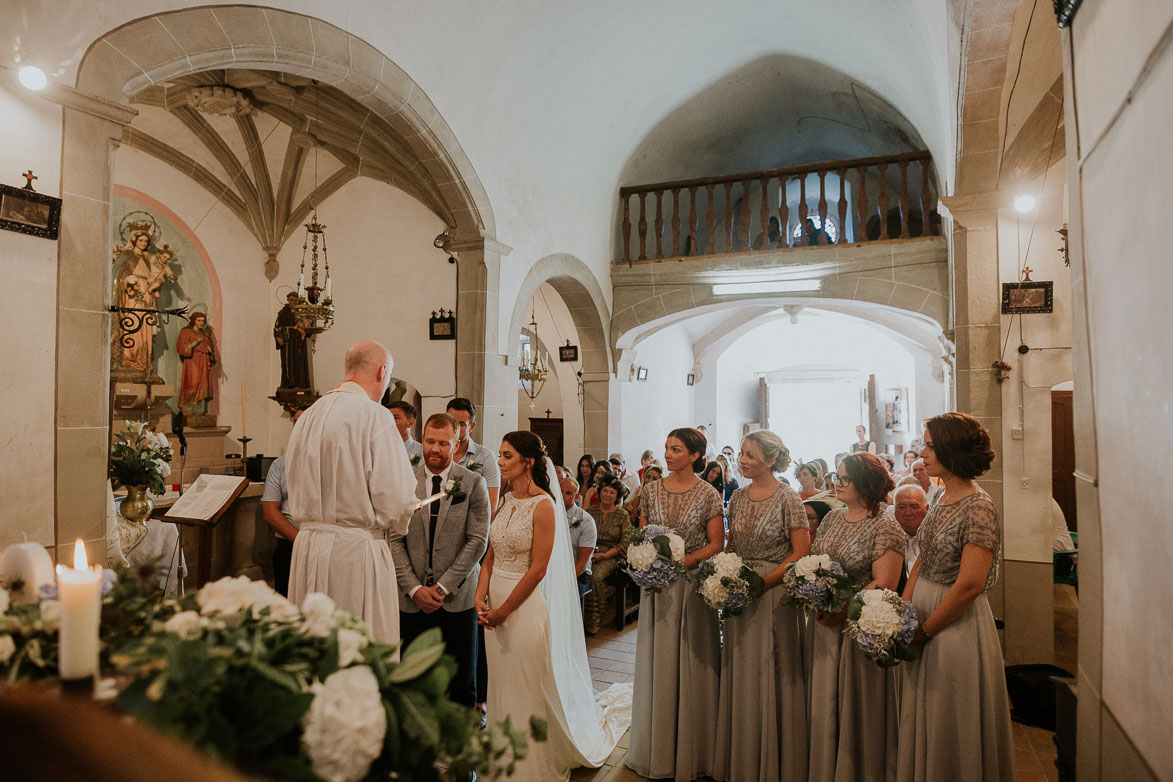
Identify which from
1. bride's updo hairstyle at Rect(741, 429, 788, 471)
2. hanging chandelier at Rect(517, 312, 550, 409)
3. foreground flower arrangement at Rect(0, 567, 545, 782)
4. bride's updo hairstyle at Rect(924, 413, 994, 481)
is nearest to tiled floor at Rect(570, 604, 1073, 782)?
bride's updo hairstyle at Rect(741, 429, 788, 471)

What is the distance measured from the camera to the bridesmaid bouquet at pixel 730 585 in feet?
10.6

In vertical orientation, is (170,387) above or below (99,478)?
above

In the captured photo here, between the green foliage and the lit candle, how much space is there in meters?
3.51

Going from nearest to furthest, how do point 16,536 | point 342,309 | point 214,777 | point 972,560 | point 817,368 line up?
point 214,777 < point 972,560 < point 16,536 < point 342,309 < point 817,368

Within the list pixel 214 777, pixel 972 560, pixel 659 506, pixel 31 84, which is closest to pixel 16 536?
pixel 31 84

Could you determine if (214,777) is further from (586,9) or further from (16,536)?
(586,9)

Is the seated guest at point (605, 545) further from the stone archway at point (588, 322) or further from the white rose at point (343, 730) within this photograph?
the white rose at point (343, 730)

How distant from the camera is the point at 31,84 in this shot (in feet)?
11.3

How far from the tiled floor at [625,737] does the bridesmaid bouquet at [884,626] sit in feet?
4.80

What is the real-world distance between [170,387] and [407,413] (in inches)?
218

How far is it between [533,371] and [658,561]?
7.51 m

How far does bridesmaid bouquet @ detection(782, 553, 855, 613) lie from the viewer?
116 inches

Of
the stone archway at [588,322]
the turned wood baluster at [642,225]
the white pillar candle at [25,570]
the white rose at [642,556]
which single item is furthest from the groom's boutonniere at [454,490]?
the turned wood baluster at [642,225]

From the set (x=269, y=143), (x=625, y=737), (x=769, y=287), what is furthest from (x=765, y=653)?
(x=269, y=143)
